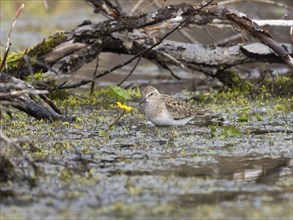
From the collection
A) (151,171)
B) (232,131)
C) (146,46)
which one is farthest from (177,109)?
(151,171)

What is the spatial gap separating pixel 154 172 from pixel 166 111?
258 centimetres

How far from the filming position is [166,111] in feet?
30.5

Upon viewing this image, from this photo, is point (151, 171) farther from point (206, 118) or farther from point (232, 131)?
point (206, 118)

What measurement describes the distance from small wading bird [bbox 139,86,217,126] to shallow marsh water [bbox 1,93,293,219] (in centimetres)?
11

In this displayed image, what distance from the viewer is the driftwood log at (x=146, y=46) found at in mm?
9523

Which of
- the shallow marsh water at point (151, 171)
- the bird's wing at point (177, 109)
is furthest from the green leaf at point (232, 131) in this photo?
the bird's wing at point (177, 109)

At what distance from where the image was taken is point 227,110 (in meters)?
10.3

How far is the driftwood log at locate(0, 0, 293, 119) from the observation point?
31.2 ft

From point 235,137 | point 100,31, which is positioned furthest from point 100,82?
point 235,137

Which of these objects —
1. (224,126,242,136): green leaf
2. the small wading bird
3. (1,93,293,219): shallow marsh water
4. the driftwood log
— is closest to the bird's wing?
the small wading bird

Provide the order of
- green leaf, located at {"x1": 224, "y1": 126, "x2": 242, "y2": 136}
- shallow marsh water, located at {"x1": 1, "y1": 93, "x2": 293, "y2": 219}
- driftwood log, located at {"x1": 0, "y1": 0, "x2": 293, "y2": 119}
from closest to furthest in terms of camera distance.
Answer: shallow marsh water, located at {"x1": 1, "y1": 93, "x2": 293, "y2": 219}
green leaf, located at {"x1": 224, "y1": 126, "x2": 242, "y2": 136}
driftwood log, located at {"x1": 0, "y1": 0, "x2": 293, "y2": 119}

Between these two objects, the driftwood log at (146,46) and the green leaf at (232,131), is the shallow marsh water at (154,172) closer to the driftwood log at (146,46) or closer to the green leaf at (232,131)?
the green leaf at (232,131)

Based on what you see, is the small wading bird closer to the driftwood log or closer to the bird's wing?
the bird's wing

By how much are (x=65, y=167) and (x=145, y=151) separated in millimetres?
1144
